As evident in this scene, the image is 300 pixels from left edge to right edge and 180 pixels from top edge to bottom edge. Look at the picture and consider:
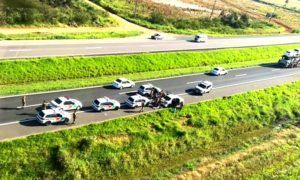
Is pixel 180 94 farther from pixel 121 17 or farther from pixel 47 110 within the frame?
pixel 121 17

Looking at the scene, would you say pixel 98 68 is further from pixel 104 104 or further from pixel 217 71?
pixel 217 71

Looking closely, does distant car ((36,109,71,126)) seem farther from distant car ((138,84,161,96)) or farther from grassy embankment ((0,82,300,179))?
distant car ((138,84,161,96))

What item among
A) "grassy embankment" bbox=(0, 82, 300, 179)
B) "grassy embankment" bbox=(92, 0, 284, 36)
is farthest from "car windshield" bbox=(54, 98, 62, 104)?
"grassy embankment" bbox=(92, 0, 284, 36)

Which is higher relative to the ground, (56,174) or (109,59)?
(109,59)

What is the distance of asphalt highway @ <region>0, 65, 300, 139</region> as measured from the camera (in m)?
45.8

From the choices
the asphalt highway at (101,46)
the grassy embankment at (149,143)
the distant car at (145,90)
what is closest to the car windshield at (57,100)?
the grassy embankment at (149,143)

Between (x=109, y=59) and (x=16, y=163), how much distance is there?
31.5 metres

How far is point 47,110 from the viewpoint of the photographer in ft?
152

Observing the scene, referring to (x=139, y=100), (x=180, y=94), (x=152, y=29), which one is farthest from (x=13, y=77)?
(x=152, y=29)

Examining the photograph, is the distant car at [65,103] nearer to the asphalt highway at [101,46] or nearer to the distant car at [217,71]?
the asphalt highway at [101,46]

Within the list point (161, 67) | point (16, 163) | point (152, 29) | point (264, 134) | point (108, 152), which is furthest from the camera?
point (152, 29)

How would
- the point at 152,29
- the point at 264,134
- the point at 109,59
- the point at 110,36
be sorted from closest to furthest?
the point at 264,134, the point at 109,59, the point at 110,36, the point at 152,29

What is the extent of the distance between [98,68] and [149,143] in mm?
21009

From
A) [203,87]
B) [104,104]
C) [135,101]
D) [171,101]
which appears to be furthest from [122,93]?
[203,87]
